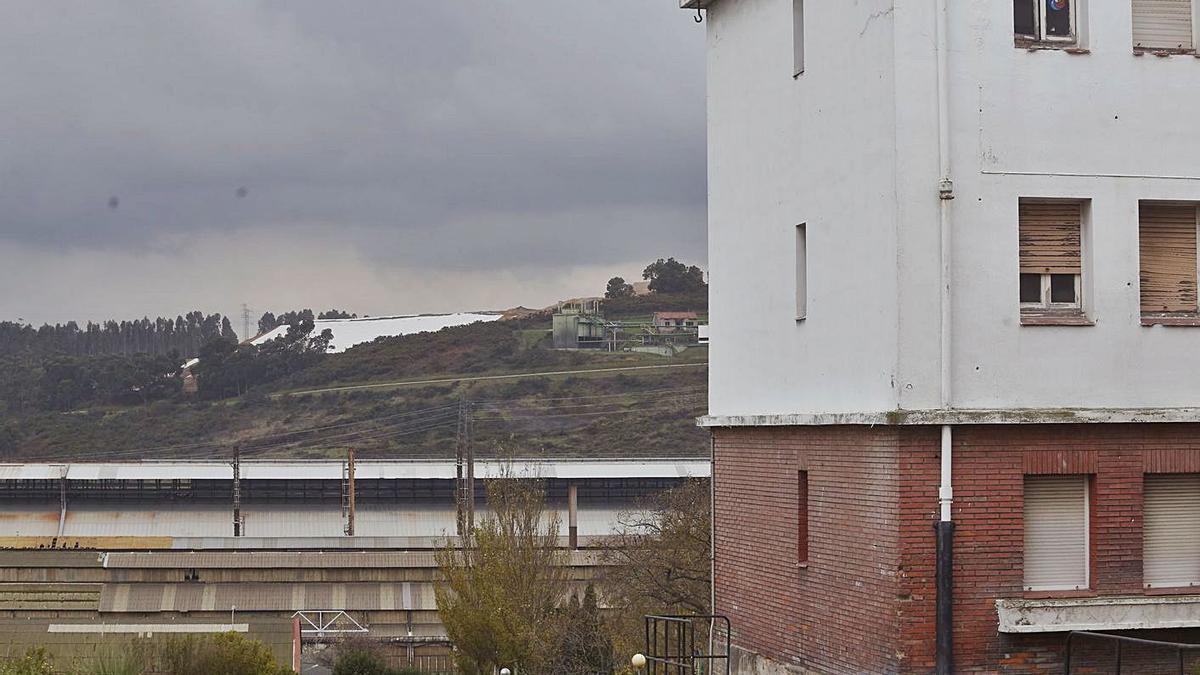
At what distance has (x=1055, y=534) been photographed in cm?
1535

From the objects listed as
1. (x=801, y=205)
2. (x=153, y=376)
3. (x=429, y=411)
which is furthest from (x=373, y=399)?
(x=801, y=205)

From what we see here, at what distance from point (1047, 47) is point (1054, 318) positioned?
8.76ft

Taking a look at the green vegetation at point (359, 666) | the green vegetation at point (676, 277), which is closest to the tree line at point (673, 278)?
the green vegetation at point (676, 277)

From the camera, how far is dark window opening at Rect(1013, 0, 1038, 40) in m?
15.7

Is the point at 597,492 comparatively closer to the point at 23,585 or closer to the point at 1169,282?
the point at 23,585

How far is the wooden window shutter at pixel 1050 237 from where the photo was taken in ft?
51.1

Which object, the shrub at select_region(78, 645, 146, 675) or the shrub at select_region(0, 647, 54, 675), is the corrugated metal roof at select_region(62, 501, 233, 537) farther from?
the shrub at select_region(0, 647, 54, 675)

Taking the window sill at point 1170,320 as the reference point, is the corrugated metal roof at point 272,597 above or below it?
below

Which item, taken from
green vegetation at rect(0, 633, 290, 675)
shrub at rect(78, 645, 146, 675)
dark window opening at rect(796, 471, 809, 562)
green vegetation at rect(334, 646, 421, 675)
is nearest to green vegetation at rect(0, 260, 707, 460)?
green vegetation at rect(334, 646, 421, 675)

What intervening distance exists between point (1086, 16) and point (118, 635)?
43.1 m

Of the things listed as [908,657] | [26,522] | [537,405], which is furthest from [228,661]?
[537,405]

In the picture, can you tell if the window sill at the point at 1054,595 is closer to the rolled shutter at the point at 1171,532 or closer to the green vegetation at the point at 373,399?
the rolled shutter at the point at 1171,532

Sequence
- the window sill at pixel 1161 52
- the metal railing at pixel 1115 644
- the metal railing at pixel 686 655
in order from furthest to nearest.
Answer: the metal railing at pixel 686 655, the window sill at pixel 1161 52, the metal railing at pixel 1115 644

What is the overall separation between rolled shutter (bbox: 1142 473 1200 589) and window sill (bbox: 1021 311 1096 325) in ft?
5.62
